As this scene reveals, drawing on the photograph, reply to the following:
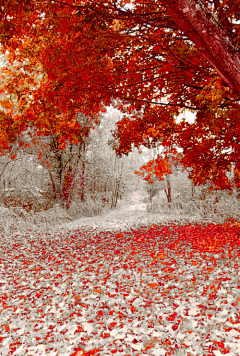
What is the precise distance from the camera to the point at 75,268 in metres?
5.61

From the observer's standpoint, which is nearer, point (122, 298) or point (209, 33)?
point (209, 33)

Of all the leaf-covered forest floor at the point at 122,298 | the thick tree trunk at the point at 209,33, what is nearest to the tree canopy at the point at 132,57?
the thick tree trunk at the point at 209,33

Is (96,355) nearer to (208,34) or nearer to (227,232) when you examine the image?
(208,34)

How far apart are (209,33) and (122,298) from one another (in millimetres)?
3971

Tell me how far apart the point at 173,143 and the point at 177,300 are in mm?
4645

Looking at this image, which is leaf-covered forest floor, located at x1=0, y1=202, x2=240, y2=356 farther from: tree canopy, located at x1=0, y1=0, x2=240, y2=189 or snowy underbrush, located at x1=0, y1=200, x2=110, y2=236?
tree canopy, located at x1=0, y1=0, x2=240, y2=189

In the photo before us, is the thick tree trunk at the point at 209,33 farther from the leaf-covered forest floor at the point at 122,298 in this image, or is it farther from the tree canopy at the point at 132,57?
the leaf-covered forest floor at the point at 122,298

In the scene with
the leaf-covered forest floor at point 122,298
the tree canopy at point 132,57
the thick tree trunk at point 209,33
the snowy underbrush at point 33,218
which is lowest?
Result: the leaf-covered forest floor at point 122,298

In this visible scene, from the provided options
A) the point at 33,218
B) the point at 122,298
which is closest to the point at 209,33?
the point at 122,298

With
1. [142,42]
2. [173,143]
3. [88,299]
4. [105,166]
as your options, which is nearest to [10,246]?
[88,299]

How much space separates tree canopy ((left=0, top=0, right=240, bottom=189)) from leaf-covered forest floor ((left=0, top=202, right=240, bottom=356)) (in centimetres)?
266

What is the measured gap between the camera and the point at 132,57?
214 inches

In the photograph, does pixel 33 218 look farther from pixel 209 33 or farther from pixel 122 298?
pixel 209 33

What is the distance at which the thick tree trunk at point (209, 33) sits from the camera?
208 cm
